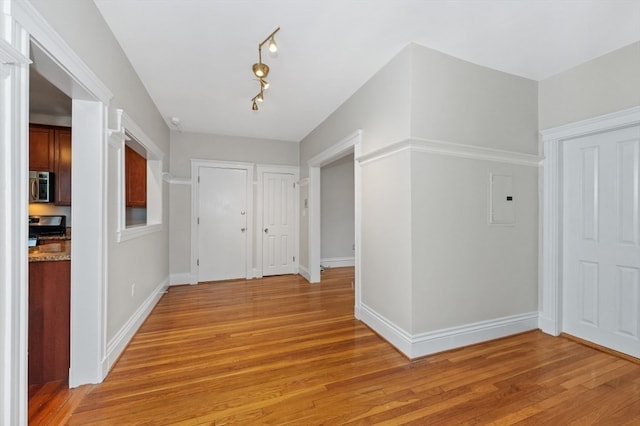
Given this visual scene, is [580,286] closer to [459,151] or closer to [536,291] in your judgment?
[536,291]

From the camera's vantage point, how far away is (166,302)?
12.1ft

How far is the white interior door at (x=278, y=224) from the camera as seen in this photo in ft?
16.8

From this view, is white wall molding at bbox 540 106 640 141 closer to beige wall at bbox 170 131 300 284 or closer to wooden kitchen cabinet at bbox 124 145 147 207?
beige wall at bbox 170 131 300 284

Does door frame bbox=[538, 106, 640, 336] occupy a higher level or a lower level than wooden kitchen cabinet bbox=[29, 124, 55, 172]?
lower

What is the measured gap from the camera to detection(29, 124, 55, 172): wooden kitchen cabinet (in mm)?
3473

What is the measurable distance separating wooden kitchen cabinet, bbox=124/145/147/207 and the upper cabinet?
762mm

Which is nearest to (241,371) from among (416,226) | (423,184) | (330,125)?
(416,226)

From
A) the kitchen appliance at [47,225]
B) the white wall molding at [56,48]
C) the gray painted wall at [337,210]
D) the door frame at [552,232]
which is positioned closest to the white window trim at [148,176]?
the white wall molding at [56,48]

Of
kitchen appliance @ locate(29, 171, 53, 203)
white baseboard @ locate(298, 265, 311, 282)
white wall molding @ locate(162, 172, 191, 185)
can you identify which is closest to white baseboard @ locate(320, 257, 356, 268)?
white baseboard @ locate(298, 265, 311, 282)

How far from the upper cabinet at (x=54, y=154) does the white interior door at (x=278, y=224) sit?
2.78m

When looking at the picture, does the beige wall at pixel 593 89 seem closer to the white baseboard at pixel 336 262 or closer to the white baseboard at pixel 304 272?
the white baseboard at pixel 304 272

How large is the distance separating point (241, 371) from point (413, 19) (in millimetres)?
3005

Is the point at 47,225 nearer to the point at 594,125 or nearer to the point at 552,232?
the point at 552,232

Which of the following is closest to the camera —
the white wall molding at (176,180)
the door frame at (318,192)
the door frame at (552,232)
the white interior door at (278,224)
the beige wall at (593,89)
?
the beige wall at (593,89)
